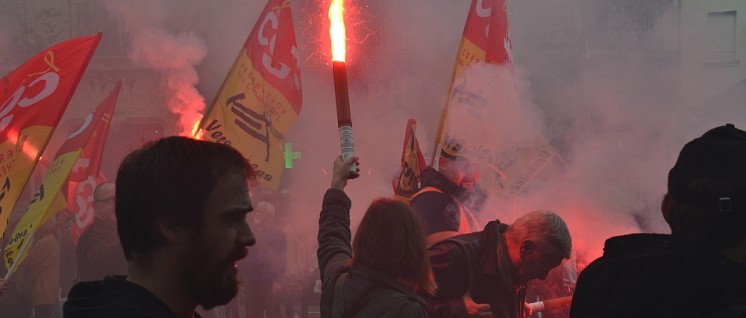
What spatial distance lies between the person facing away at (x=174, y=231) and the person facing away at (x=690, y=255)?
71 cm

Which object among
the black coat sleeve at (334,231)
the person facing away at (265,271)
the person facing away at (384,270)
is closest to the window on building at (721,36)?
the person facing away at (265,271)

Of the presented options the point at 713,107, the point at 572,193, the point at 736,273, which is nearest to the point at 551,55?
the point at 713,107

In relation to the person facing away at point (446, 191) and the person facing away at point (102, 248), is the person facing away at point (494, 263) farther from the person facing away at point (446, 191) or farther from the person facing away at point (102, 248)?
the person facing away at point (102, 248)

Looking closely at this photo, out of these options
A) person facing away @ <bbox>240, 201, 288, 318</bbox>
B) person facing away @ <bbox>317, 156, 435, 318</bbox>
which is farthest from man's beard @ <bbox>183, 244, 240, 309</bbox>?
person facing away @ <bbox>240, 201, 288, 318</bbox>

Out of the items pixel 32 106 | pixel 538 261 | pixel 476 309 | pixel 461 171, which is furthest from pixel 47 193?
pixel 538 261

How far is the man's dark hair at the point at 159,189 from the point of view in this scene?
1.47 metres

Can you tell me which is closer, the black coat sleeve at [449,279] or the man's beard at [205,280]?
the man's beard at [205,280]

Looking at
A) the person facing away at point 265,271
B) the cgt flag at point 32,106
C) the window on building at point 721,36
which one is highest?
the window on building at point 721,36

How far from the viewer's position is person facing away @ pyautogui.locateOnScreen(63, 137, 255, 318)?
1.47 meters

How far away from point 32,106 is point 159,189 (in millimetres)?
3708

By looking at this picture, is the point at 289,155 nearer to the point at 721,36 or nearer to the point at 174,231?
the point at 721,36

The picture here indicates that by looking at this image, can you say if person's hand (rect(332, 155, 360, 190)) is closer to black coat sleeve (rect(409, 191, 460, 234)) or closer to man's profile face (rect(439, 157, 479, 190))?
black coat sleeve (rect(409, 191, 460, 234))

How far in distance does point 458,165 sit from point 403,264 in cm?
257

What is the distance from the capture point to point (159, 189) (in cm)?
147
